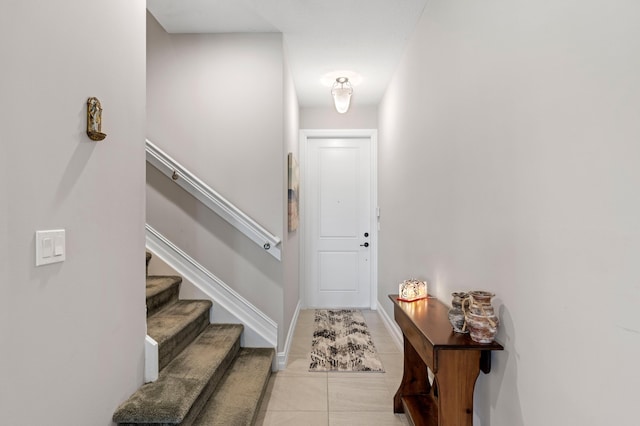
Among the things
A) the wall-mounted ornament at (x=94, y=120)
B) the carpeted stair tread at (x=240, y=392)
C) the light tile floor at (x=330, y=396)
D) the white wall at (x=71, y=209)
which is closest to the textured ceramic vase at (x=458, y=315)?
the light tile floor at (x=330, y=396)

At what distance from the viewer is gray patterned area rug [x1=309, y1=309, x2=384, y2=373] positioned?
2807 millimetres

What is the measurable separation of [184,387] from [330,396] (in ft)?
3.47

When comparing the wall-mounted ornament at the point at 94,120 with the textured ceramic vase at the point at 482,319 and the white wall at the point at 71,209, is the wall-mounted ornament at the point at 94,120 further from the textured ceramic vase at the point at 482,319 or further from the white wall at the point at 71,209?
the textured ceramic vase at the point at 482,319

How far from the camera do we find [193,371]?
6.17 ft

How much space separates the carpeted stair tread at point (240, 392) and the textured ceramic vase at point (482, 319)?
1214 mm

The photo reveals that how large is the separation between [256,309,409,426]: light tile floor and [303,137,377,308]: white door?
57.2 inches

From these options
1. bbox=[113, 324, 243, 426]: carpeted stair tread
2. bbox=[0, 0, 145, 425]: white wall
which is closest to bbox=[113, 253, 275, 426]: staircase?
bbox=[113, 324, 243, 426]: carpeted stair tread

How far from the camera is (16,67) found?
3.15ft

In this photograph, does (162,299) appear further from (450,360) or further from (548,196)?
(548,196)

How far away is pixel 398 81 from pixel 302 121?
1.56 meters

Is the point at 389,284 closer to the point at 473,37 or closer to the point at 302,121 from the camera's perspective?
the point at 302,121

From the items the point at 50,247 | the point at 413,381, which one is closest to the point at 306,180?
the point at 413,381

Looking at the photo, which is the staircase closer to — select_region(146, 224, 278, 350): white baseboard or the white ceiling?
select_region(146, 224, 278, 350): white baseboard

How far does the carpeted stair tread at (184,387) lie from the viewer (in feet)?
4.85
